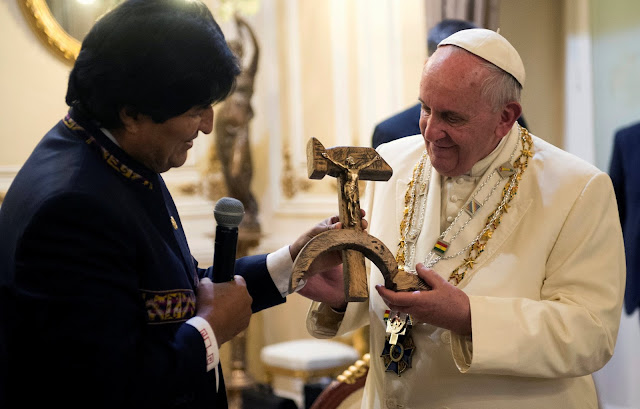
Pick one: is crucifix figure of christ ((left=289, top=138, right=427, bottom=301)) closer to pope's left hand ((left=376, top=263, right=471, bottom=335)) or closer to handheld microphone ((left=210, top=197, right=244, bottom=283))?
pope's left hand ((left=376, top=263, right=471, bottom=335))

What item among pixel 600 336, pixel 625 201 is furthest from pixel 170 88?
pixel 625 201

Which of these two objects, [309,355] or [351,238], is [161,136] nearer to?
[351,238]

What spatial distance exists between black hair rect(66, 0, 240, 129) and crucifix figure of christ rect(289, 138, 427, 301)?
40 cm

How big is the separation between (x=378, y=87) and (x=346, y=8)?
2.42 feet

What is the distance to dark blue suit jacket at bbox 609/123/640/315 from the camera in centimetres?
479

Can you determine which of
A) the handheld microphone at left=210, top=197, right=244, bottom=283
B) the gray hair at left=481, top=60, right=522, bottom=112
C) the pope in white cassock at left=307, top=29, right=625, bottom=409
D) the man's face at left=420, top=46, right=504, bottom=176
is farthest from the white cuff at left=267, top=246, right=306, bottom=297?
the gray hair at left=481, top=60, right=522, bottom=112

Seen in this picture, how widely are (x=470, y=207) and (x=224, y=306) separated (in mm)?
958

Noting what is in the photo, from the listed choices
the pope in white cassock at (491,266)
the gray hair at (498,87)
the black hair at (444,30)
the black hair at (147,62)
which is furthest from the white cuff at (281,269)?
the black hair at (444,30)

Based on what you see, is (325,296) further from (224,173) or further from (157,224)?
(224,173)

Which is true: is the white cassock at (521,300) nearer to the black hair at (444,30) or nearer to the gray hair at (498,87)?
the gray hair at (498,87)

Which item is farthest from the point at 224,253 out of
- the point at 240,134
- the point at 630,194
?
Result: the point at 240,134

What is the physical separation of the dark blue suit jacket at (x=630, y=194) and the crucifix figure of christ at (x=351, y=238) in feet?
10.3

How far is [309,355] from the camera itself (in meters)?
5.68

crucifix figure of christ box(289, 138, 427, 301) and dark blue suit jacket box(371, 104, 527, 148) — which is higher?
crucifix figure of christ box(289, 138, 427, 301)
